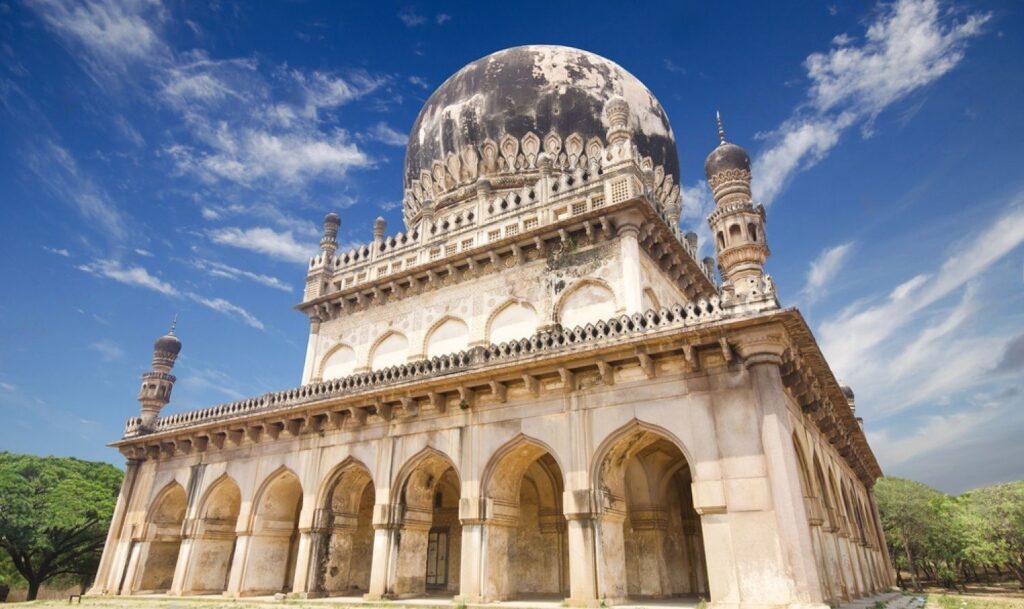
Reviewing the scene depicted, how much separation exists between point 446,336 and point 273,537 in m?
6.78

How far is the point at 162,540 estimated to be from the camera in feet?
60.8

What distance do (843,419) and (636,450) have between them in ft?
27.1

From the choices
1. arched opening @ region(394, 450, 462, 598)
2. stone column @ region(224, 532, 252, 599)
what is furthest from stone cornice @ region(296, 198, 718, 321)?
stone column @ region(224, 532, 252, 599)

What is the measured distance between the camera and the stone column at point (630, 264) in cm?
1495

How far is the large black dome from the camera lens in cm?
2009

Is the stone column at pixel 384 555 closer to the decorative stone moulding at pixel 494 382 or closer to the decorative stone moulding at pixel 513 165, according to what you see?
the decorative stone moulding at pixel 494 382

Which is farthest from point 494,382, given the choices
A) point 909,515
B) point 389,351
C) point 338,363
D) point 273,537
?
point 909,515

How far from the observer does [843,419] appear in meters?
17.6

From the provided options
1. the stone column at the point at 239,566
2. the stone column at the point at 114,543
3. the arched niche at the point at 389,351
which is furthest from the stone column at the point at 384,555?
the stone column at the point at 114,543

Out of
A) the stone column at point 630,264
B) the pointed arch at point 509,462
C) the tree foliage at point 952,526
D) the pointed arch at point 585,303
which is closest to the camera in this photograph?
the pointed arch at point 509,462

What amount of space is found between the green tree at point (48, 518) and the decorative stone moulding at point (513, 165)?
17.4 metres

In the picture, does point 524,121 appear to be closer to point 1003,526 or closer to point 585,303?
point 585,303

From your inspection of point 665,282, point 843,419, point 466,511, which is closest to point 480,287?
point 665,282

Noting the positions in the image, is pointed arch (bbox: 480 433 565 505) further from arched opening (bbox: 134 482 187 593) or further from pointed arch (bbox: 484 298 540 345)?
arched opening (bbox: 134 482 187 593)
